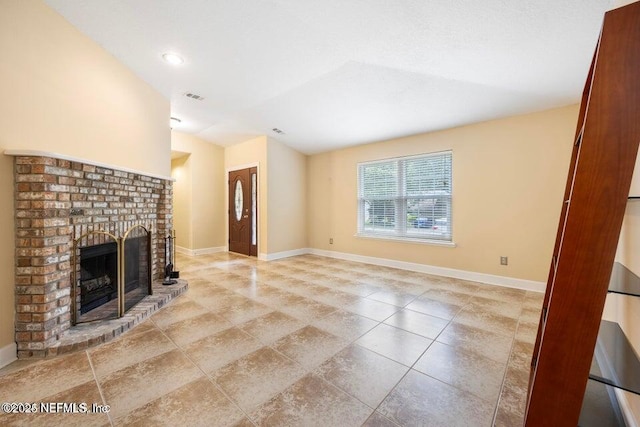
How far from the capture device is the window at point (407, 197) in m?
4.33

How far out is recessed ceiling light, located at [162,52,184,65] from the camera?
2852 millimetres

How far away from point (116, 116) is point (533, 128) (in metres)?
5.29

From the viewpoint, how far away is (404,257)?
4738mm

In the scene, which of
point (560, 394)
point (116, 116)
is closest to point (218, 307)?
point (116, 116)

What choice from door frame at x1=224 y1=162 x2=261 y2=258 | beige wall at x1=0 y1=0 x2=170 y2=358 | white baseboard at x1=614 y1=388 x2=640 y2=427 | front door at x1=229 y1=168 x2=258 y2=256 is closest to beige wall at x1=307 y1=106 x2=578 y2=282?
white baseboard at x1=614 y1=388 x2=640 y2=427

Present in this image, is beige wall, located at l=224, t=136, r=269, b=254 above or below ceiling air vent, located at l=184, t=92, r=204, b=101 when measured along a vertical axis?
below

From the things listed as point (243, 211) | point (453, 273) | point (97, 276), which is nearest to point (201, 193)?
point (243, 211)

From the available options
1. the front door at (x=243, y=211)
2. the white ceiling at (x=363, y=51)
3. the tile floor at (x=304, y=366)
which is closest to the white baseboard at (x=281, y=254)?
the front door at (x=243, y=211)

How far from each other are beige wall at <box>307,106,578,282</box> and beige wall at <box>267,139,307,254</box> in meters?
2.18

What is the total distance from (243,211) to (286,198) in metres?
1.16

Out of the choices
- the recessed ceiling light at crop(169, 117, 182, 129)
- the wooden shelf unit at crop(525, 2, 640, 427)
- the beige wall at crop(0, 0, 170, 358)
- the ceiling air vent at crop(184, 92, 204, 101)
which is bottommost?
the wooden shelf unit at crop(525, 2, 640, 427)

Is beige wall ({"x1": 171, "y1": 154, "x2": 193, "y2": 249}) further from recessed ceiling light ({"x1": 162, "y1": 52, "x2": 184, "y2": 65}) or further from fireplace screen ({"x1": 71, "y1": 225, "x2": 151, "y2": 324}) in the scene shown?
recessed ceiling light ({"x1": 162, "y1": 52, "x2": 184, "y2": 65})

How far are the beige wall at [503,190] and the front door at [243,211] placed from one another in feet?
9.83

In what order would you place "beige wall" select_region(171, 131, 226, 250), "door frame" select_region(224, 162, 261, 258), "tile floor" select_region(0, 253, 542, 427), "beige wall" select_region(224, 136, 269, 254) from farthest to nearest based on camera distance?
"beige wall" select_region(171, 131, 226, 250), "door frame" select_region(224, 162, 261, 258), "beige wall" select_region(224, 136, 269, 254), "tile floor" select_region(0, 253, 542, 427)
